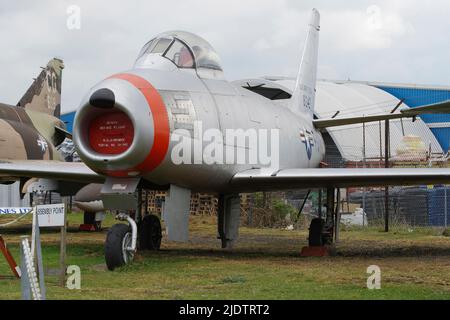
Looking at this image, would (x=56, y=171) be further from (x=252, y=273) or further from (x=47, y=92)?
(x=47, y=92)

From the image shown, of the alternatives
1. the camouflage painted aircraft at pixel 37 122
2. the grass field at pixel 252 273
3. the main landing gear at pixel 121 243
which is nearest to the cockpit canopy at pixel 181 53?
the main landing gear at pixel 121 243

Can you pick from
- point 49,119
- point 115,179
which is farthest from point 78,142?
point 49,119

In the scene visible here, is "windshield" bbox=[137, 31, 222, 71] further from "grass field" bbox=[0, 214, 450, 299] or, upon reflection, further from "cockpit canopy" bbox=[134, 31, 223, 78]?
"grass field" bbox=[0, 214, 450, 299]

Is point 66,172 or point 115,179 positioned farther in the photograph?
point 66,172

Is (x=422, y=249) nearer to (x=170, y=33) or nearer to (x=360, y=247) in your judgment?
(x=360, y=247)

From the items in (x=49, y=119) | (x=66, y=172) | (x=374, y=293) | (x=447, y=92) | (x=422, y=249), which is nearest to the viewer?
(x=374, y=293)

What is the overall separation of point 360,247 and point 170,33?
5.95m

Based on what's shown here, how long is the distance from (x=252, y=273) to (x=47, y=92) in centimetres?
1656

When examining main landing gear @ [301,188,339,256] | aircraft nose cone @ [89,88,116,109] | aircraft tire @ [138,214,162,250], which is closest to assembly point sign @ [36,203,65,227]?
aircraft nose cone @ [89,88,116,109]

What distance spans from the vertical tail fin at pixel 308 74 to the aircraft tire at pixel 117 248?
7.64 metres

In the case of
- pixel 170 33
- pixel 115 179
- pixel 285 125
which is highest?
pixel 170 33

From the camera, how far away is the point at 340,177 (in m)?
12.4

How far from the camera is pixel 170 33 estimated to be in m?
12.1

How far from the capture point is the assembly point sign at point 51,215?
8133mm
